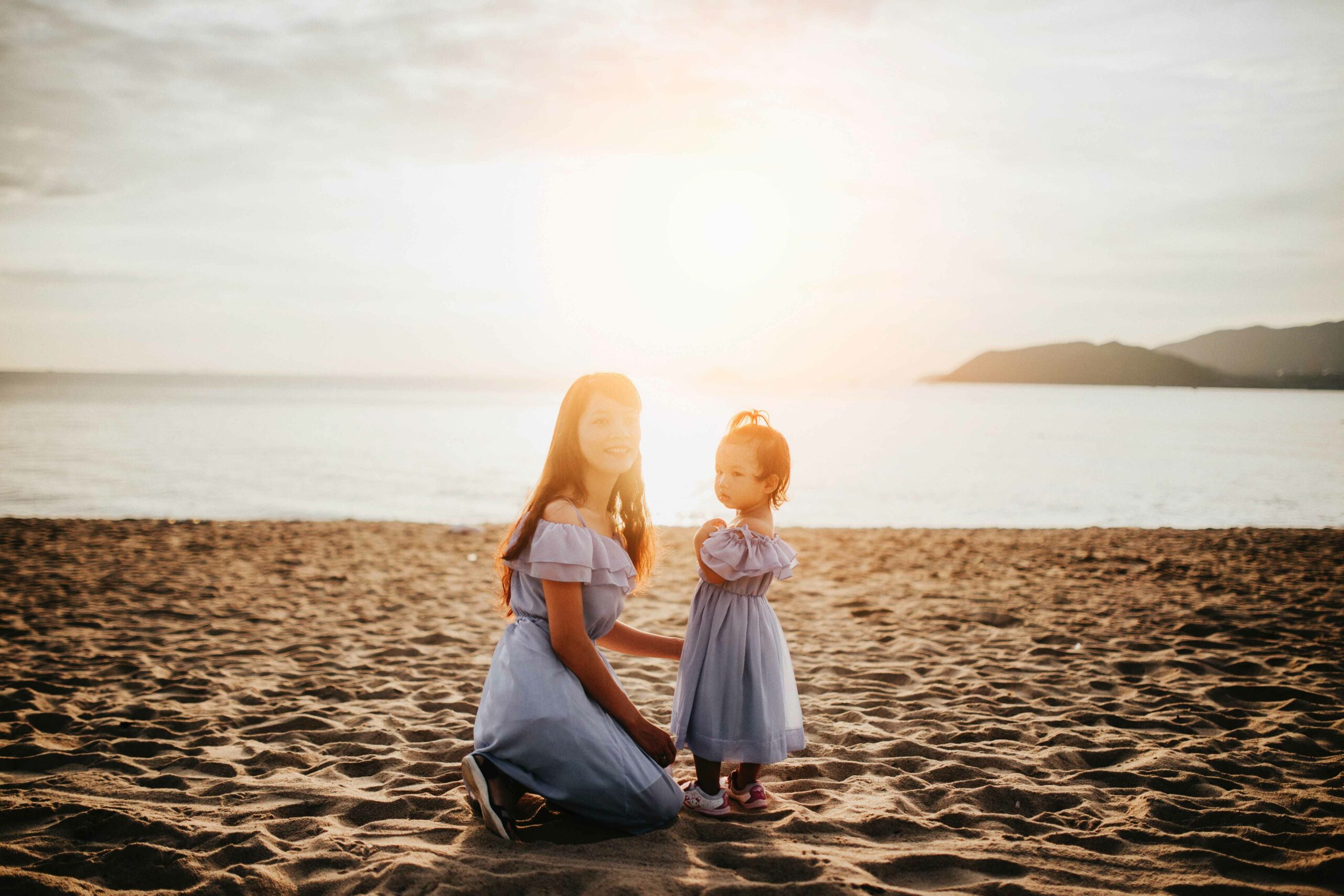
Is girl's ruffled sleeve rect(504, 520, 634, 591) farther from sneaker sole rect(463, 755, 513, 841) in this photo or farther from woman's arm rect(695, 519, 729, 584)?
sneaker sole rect(463, 755, 513, 841)

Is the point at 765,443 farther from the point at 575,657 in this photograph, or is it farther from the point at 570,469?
the point at 575,657

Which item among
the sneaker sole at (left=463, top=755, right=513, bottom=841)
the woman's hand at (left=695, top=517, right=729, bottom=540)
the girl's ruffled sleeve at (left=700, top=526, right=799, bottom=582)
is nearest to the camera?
the sneaker sole at (left=463, top=755, right=513, bottom=841)

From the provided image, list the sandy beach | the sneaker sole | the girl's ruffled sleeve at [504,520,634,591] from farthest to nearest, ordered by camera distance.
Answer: the girl's ruffled sleeve at [504,520,634,591], the sneaker sole, the sandy beach

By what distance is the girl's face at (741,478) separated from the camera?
317cm

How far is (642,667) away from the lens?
5504 millimetres

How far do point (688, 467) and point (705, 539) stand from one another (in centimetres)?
2240

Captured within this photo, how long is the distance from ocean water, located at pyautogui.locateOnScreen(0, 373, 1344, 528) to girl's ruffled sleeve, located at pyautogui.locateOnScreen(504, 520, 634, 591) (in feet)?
38.6

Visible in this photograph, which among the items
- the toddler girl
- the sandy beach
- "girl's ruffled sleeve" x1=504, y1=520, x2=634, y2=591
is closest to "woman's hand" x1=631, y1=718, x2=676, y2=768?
the toddler girl

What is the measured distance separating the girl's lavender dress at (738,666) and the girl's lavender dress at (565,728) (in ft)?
0.87

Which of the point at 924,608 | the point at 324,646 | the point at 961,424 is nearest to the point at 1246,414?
the point at 961,424

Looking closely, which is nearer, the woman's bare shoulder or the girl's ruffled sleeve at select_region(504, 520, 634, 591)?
the girl's ruffled sleeve at select_region(504, 520, 634, 591)

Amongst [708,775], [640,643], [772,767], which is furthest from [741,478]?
[772,767]

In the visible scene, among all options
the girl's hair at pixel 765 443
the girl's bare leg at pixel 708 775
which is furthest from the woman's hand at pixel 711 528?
the girl's bare leg at pixel 708 775

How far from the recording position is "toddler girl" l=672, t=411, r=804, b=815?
3.11m
